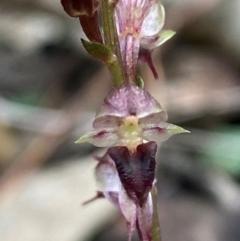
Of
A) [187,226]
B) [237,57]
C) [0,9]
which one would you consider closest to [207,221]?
[187,226]

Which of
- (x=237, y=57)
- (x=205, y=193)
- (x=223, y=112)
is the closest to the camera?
(x=205, y=193)

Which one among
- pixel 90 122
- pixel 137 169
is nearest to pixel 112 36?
pixel 137 169

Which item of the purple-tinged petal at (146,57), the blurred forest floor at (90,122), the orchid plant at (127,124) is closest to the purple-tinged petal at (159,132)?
Answer: the orchid plant at (127,124)

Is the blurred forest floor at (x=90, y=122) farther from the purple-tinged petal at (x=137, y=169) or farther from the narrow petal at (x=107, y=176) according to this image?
the purple-tinged petal at (x=137, y=169)

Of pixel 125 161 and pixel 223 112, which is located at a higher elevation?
pixel 125 161

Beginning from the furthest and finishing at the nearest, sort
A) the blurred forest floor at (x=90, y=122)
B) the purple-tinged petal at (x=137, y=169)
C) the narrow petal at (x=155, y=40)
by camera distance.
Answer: the blurred forest floor at (x=90, y=122) < the narrow petal at (x=155, y=40) < the purple-tinged petal at (x=137, y=169)

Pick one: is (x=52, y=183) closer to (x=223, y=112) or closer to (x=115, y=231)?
(x=115, y=231)

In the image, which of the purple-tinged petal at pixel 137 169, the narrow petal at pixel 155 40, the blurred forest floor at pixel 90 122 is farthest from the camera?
the blurred forest floor at pixel 90 122

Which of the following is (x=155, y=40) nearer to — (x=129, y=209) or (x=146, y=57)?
(x=146, y=57)
